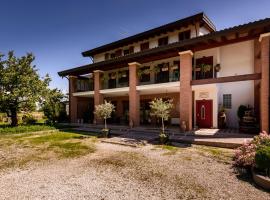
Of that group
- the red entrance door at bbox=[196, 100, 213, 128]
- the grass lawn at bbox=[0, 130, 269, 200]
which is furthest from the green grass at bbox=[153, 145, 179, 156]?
the red entrance door at bbox=[196, 100, 213, 128]

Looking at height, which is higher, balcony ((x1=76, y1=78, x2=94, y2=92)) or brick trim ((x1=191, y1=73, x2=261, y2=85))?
balcony ((x1=76, y1=78, x2=94, y2=92))

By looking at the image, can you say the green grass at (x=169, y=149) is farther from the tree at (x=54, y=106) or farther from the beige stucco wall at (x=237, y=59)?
the tree at (x=54, y=106)

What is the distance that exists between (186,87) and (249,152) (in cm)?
779

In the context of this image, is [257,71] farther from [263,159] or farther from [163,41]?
[263,159]

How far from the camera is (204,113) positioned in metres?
17.3

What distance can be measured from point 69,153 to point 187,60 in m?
10.6

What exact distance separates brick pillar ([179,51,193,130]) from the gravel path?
529 centimetres

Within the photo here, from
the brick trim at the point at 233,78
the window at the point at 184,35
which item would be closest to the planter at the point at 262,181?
the brick trim at the point at 233,78

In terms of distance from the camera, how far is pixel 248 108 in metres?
15.6

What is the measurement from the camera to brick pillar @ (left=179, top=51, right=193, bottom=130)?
584 inches

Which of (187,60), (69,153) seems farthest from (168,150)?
(187,60)

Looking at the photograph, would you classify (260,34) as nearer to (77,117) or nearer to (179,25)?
(179,25)

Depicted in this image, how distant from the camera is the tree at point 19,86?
2003cm

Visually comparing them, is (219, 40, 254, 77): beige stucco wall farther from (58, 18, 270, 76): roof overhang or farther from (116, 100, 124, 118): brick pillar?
(116, 100, 124, 118): brick pillar
